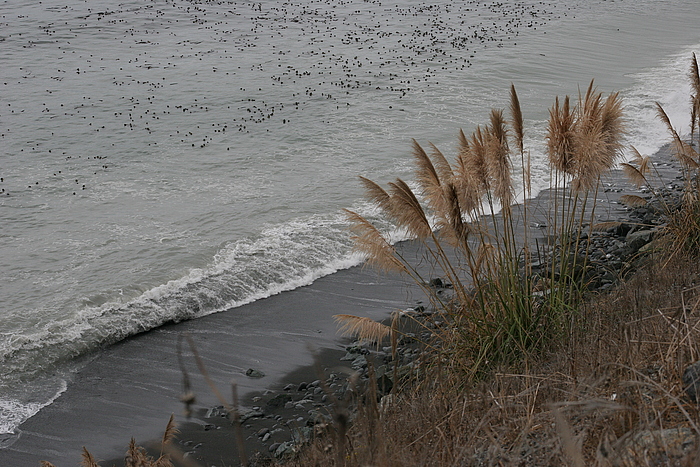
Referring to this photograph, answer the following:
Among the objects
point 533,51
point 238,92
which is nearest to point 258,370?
point 238,92

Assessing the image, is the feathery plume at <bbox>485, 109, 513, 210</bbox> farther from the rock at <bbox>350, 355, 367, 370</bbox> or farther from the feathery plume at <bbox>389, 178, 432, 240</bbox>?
the rock at <bbox>350, 355, 367, 370</bbox>

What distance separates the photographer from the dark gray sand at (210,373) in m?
6.68

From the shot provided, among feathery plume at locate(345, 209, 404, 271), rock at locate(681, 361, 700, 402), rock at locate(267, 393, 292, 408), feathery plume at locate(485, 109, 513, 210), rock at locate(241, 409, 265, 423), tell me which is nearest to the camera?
rock at locate(681, 361, 700, 402)

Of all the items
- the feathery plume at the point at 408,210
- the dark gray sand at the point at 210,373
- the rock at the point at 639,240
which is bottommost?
the dark gray sand at the point at 210,373

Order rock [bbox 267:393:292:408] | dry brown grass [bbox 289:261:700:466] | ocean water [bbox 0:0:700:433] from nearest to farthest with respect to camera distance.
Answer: dry brown grass [bbox 289:261:700:466]
rock [bbox 267:393:292:408]
ocean water [bbox 0:0:700:433]

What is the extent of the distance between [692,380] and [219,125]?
15.2 meters

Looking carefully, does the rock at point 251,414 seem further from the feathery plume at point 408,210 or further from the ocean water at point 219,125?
the feathery plume at point 408,210

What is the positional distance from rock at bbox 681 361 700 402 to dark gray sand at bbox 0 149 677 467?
306 centimetres

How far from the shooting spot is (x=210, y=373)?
7.90 m

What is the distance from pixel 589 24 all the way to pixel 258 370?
28725 mm

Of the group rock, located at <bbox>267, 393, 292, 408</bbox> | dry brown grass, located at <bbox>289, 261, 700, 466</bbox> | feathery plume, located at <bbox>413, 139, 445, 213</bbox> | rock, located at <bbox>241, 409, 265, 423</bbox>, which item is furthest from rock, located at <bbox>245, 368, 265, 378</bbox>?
feathery plume, located at <bbox>413, 139, 445, 213</bbox>

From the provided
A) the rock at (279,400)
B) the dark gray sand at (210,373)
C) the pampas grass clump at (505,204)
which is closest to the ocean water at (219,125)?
the dark gray sand at (210,373)

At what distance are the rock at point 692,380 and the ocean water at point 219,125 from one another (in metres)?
6.44

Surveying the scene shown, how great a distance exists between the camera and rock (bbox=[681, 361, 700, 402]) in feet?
10.6
